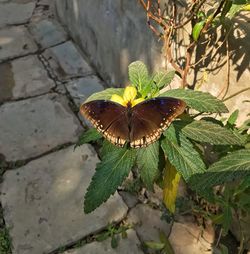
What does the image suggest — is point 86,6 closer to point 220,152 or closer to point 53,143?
point 53,143

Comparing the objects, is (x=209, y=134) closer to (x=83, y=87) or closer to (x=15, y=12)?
(x=83, y=87)

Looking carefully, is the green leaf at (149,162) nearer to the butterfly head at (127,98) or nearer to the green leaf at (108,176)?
the green leaf at (108,176)

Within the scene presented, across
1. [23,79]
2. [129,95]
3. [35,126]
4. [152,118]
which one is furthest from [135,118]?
[23,79]

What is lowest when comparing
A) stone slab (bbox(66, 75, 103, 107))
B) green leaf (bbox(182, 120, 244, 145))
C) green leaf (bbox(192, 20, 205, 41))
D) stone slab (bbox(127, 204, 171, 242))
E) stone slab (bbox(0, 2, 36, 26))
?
stone slab (bbox(127, 204, 171, 242))

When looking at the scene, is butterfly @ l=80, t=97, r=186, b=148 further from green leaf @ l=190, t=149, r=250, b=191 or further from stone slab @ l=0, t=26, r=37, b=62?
stone slab @ l=0, t=26, r=37, b=62

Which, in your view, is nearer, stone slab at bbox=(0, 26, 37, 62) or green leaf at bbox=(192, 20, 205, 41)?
green leaf at bbox=(192, 20, 205, 41)

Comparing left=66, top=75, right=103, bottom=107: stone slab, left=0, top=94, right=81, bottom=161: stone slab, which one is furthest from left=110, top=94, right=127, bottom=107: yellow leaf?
left=66, top=75, right=103, bottom=107: stone slab
